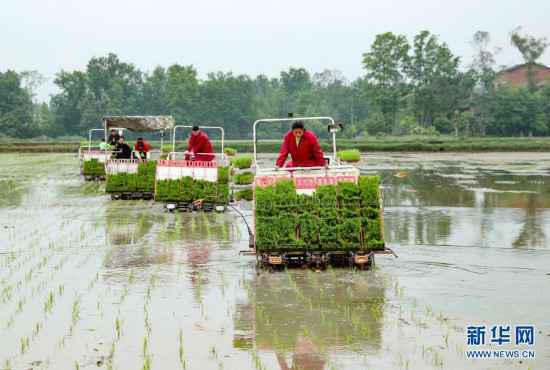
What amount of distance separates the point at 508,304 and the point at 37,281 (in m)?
5.84

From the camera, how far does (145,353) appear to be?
6.87 meters

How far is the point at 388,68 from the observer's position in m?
93.8

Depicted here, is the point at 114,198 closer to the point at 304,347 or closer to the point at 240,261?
the point at 240,261

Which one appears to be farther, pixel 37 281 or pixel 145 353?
pixel 37 281

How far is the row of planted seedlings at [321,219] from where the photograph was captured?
413 inches

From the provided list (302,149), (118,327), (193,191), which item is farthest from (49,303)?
(193,191)

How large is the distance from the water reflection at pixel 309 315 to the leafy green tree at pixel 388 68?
278 ft

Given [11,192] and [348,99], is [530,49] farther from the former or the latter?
[11,192]

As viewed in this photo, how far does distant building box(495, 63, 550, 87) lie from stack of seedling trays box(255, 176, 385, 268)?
9296cm

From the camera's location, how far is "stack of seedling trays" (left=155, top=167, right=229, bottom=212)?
18.3 m

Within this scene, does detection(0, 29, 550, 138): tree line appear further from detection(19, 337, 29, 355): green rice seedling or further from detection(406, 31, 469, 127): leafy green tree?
detection(19, 337, 29, 355): green rice seedling

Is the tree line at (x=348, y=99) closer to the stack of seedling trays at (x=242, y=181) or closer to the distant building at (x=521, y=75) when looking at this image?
the distant building at (x=521, y=75)

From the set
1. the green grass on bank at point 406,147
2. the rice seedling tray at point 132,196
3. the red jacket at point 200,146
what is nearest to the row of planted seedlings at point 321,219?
the red jacket at point 200,146

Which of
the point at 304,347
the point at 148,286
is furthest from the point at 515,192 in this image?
the point at 304,347
